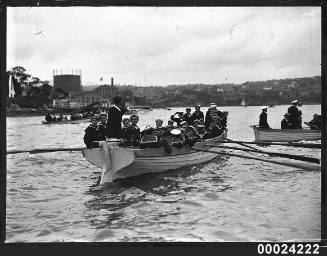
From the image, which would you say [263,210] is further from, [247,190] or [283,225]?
[247,190]

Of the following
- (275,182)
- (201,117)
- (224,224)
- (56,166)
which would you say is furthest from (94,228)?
(201,117)

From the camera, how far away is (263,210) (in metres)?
9.45

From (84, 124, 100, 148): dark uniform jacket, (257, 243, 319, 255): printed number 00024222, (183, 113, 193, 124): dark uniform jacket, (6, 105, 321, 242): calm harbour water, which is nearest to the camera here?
(257, 243, 319, 255): printed number 00024222

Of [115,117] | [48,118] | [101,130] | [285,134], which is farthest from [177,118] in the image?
[48,118]

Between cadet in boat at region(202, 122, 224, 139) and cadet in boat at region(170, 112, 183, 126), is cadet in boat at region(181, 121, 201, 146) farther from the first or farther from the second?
cadet in boat at region(170, 112, 183, 126)

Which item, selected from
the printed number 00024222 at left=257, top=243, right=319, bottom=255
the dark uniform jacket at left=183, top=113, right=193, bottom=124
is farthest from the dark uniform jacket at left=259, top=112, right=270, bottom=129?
the printed number 00024222 at left=257, top=243, right=319, bottom=255

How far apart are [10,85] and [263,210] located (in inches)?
260

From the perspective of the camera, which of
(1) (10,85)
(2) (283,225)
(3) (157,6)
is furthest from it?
(2) (283,225)

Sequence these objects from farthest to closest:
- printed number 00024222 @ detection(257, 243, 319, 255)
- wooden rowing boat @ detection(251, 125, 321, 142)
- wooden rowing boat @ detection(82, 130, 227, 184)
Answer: wooden rowing boat @ detection(251, 125, 321, 142)
wooden rowing boat @ detection(82, 130, 227, 184)
printed number 00024222 @ detection(257, 243, 319, 255)

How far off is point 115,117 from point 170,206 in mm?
3080

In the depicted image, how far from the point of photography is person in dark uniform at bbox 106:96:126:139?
10.9 metres

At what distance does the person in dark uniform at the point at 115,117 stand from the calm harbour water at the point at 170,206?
1664mm

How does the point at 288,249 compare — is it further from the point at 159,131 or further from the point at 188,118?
the point at 188,118

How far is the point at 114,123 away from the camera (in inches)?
444
